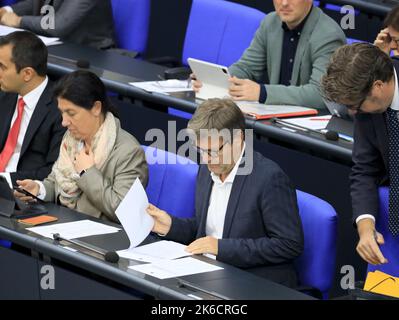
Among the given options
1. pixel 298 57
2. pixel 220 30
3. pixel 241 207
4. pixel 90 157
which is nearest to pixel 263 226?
pixel 241 207

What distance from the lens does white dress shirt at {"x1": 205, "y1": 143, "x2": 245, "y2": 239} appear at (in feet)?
13.9

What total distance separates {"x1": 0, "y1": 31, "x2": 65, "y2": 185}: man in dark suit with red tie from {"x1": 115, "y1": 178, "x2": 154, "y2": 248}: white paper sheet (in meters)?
1.10

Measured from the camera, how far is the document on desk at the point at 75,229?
423cm

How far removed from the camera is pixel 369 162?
164 inches

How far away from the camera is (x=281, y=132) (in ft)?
16.6

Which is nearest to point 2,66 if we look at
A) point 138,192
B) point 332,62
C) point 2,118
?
point 2,118

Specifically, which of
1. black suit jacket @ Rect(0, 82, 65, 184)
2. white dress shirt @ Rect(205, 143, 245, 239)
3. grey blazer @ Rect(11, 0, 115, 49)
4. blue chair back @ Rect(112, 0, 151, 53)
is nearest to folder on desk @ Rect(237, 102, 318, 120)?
black suit jacket @ Rect(0, 82, 65, 184)

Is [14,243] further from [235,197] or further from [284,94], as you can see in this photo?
[284,94]

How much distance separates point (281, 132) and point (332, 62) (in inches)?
49.3

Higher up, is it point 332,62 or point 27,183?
point 332,62

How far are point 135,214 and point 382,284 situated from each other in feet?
3.05

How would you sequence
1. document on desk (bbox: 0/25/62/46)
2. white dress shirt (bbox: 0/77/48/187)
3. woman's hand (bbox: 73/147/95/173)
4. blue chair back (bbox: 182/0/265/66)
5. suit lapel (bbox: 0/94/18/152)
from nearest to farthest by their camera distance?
woman's hand (bbox: 73/147/95/173) < white dress shirt (bbox: 0/77/48/187) < suit lapel (bbox: 0/94/18/152) < blue chair back (bbox: 182/0/265/66) < document on desk (bbox: 0/25/62/46)

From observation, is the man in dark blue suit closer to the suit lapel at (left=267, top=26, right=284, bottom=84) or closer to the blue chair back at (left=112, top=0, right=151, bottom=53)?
the suit lapel at (left=267, top=26, right=284, bottom=84)

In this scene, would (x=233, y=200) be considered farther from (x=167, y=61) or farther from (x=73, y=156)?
(x=167, y=61)
